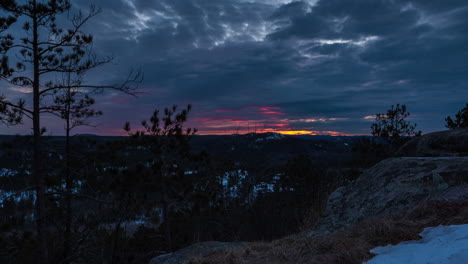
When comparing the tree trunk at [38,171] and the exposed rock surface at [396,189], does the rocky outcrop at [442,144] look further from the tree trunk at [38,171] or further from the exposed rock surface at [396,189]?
the tree trunk at [38,171]

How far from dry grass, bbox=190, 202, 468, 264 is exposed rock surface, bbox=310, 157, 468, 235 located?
40 centimetres

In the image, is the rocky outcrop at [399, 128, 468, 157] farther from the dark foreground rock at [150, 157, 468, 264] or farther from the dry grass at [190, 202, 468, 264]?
the dry grass at [190, 202, 468, 264]

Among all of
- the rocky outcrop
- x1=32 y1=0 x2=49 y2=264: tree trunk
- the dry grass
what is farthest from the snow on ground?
x1=32 y1=0 x2=49 y2=264: tree trunk

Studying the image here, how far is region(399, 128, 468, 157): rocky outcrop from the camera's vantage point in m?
7.57

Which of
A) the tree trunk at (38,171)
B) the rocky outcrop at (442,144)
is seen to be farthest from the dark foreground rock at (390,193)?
the tree trunk at (38,171)

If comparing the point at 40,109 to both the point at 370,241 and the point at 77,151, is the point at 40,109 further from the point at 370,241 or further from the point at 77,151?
the point at 370,241

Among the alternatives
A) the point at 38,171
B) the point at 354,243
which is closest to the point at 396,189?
the point at 354,243

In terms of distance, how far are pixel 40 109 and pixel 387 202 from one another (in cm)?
1068

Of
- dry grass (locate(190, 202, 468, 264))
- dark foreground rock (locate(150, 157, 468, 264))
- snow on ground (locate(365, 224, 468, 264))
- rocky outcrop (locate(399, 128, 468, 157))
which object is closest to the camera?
snow on ground (locate(365, 224, 468, 264))

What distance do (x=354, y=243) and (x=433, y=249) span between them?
2.18ft

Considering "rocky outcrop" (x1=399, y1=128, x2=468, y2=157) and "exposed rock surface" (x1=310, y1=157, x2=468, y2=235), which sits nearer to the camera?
"exposed rock surface" (x1=310, y1=157, x2=468, y2=235)

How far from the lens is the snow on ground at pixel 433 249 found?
2.01 metres

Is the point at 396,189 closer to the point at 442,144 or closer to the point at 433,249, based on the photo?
the point at 433,249

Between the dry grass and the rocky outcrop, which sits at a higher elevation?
the rocky outcrop
